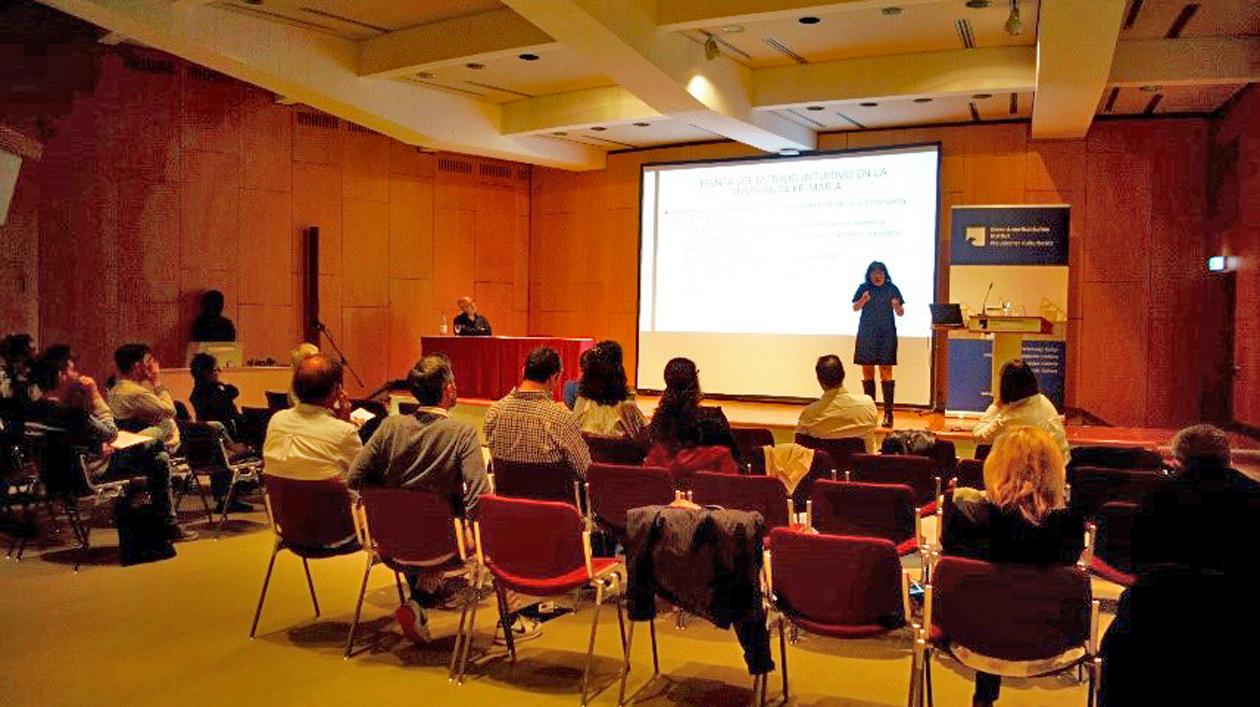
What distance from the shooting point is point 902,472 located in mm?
5234

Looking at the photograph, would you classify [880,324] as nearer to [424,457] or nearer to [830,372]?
[830,372]

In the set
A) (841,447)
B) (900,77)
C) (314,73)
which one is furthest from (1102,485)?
(314,73)

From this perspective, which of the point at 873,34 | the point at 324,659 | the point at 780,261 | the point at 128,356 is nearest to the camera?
the point at 324,659

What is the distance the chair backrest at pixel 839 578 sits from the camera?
3.24 m

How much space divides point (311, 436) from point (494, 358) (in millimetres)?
7040

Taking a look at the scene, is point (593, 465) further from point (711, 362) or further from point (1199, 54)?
point (711, 362)

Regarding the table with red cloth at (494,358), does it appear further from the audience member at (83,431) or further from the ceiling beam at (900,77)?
the audience member at (83,431)

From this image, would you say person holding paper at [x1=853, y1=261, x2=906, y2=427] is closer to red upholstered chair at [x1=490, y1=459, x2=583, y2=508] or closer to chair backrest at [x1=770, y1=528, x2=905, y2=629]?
red upholstered chair at [x1=490, y1=459, x2=583, y2=508]

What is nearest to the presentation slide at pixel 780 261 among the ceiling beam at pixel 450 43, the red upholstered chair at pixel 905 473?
the ceiling beam at pixel 450 43

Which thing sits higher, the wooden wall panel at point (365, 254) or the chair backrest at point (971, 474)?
the wooden wall panel at point (365, 254)

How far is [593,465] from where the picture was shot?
4.79 m

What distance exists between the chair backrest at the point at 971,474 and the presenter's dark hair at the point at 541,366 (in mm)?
2214

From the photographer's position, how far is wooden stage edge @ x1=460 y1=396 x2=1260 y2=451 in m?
8.88

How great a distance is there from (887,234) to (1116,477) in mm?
7128
